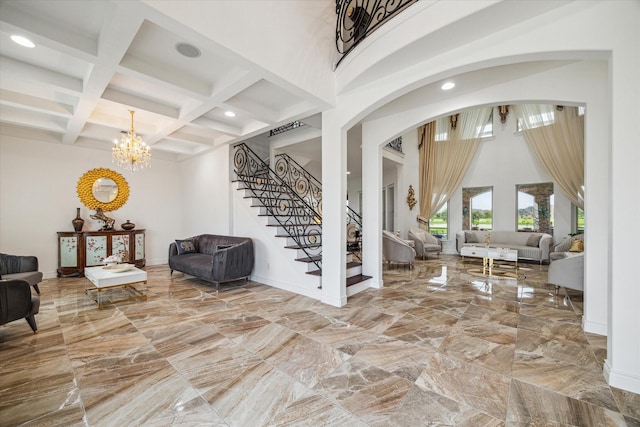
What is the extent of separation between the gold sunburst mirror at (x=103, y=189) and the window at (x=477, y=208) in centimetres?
1010

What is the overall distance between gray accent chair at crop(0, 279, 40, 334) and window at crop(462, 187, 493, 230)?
10049 millimetres

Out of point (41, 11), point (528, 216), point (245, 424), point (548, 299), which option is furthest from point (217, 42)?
point (528, 216)

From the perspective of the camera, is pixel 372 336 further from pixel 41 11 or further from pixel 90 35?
pixel 41 11

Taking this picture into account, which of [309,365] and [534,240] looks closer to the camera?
[309,365]

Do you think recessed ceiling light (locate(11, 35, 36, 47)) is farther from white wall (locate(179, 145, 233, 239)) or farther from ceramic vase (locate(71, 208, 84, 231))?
ceramic vase (locate(71, 208, 84, 231))

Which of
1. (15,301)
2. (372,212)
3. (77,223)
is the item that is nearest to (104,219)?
(77,223)

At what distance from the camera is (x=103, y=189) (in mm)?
6500

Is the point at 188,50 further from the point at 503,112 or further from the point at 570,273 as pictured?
the point at 503,112

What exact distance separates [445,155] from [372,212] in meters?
5.54

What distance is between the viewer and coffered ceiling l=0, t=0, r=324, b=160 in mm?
2342

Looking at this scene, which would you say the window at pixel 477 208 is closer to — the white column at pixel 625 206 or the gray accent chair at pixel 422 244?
the gray accent chair at pixel 422 244

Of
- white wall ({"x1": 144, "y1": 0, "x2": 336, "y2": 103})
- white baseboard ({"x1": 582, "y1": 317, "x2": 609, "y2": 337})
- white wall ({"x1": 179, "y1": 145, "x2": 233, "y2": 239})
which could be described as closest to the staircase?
white wall ({"x1": 179, "y1": 145, "x2": 233, "y2": 239})

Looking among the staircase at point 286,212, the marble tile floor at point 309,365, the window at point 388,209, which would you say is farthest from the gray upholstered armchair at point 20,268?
the window at point 388,209

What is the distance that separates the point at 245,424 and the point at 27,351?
8.37ft
